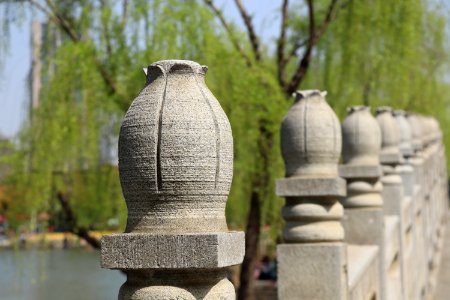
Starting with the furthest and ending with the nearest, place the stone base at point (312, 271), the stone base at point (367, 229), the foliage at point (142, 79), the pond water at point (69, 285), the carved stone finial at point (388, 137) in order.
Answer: the pond water at point (69, 285) < the foliage at point (142, 79) < the carved stone finial at point (388, 137) < the stone base at point (367, 229) < the stone base at point (312, 271)

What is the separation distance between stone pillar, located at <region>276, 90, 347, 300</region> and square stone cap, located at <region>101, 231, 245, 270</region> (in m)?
1.84

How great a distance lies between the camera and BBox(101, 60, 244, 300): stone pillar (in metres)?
2.24

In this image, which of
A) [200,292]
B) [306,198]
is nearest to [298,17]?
[306,198]

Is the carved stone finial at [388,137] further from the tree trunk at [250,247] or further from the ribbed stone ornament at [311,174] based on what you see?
the ribbed stone ornament at [311,174]

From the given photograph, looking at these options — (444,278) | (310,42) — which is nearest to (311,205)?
(310,42)

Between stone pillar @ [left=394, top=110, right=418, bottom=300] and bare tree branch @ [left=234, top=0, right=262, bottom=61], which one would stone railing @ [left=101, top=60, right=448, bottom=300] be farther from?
bare tree branch @ [left=234, top=0, right=262, bottom=61]

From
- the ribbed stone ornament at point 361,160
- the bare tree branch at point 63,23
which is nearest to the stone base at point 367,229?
the ribbed stone ornament at point 361,160

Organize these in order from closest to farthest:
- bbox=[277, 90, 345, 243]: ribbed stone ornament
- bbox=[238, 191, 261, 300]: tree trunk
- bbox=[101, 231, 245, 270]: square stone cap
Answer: bbox=[101, 231, 245, 270]: square stone cap, bbox=[277, 90, 345, 243]: ribbed stone ornament, bbox=[238, 191, 261, 300]: tree trunk

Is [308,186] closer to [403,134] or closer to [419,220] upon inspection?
[403,134]

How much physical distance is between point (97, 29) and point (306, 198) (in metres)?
5.70

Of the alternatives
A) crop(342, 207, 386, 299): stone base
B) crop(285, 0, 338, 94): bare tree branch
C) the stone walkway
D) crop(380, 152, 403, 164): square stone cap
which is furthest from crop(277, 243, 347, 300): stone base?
the stone walkway

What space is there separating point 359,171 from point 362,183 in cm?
9

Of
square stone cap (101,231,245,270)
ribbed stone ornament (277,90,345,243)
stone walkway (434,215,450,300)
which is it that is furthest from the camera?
stone walkway (434,215,450,300)

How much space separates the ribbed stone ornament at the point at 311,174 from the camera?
4.15 metres
